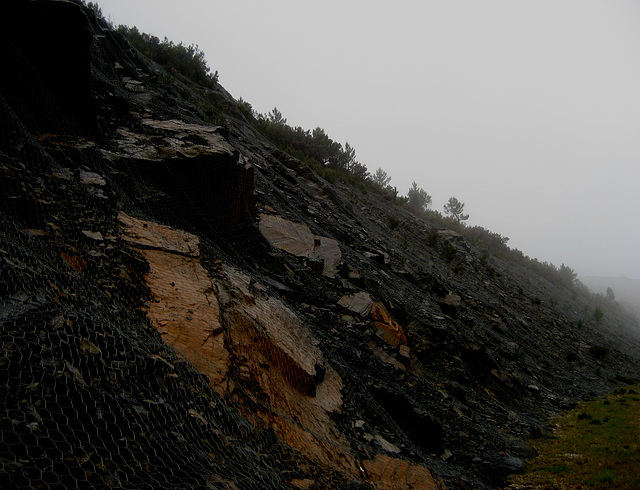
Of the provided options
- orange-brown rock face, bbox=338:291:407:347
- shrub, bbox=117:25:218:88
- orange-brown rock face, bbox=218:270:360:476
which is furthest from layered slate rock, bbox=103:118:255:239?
shrub, bbox=117:25:218:88

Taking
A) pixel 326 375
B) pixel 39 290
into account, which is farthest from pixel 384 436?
pixel 39 290

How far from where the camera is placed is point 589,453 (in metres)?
5.80

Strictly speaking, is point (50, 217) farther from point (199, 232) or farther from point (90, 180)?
point (199, 232)

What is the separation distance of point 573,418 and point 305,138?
59.9 feet

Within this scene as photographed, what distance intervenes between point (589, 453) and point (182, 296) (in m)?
7.94

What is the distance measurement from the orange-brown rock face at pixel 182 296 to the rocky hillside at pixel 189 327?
25 mm

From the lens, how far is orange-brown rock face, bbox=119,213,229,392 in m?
3.23

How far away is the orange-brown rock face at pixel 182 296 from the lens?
10.6ft

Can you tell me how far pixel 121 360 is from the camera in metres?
2.30

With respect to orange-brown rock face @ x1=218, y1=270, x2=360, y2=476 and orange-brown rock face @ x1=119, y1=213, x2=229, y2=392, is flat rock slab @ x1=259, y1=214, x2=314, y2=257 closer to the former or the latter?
orange-brown rock face @ x1=218, y1=270, x2=360, y2=476

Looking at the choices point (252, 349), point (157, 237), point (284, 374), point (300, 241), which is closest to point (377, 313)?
point (300, 241)

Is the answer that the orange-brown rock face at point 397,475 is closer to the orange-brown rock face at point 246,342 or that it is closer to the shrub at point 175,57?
the orange-brown rock face at point 246,342

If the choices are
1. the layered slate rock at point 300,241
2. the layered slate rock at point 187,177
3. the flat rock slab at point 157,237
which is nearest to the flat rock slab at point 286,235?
the layered slate rock at point 300,241

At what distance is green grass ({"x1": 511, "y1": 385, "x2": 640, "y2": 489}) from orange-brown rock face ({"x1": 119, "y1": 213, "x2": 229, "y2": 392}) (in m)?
5.27
